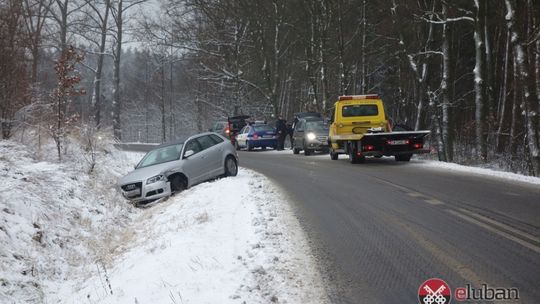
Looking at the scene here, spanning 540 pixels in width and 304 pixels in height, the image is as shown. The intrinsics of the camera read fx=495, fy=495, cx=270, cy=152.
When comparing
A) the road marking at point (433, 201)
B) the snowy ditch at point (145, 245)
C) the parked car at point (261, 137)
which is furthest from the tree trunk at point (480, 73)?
the parked car at point (261, 137)

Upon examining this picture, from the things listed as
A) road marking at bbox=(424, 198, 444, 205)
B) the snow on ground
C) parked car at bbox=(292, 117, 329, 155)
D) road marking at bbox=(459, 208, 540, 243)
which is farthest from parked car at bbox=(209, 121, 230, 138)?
road marking at bbox=(459, 208, 540, 243)

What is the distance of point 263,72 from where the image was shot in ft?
120

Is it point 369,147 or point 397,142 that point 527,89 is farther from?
point 369,147

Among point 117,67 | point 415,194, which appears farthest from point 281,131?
point 415,194

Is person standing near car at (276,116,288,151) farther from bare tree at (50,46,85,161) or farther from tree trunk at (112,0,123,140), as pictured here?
bare tree at (50,46,85,161)

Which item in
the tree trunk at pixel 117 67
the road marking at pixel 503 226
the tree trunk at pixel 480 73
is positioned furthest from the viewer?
the tree trunk at pixel 117 67

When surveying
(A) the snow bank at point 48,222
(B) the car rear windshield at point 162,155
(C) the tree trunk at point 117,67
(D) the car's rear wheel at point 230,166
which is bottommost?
(A) the snow bank at point 48,222

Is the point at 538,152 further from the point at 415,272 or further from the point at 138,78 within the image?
the point at 138,78

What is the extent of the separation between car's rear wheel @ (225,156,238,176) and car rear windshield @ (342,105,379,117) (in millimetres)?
5279

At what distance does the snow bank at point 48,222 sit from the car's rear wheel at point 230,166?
10.8 feet

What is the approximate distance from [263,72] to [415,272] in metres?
32.4

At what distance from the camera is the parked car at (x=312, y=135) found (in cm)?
2386

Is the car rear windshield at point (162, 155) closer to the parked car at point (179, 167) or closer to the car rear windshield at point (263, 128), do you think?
the parked car at point (179, 167)

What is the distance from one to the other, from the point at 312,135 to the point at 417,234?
56.5 feet
